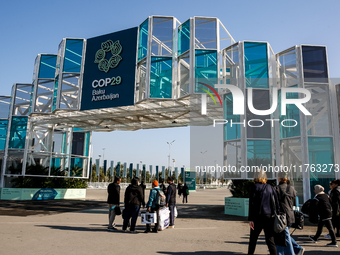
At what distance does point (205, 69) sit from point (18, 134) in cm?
1526

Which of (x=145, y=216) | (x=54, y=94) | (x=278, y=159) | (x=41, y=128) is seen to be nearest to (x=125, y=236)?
(x=145, y=216)

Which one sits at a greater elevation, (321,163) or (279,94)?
(279,94)

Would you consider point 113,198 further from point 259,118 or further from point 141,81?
point 141,81

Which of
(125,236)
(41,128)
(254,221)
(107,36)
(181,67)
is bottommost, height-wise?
(125,236)

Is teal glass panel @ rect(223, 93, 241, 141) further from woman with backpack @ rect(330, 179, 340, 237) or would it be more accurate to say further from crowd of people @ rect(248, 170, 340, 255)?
crowd of people @ rect(248, 170, 340, 255)

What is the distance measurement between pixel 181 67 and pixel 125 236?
11.1 m

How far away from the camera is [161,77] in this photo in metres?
15.8

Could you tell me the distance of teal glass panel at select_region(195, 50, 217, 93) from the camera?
14727 mm

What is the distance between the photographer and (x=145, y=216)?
9.09 meters

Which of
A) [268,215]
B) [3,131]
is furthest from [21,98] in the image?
[268,215]

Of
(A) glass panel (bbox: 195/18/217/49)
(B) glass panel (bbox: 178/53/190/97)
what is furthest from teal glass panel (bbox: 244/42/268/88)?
(B) glass panel (bbox: 178/53/190/97)

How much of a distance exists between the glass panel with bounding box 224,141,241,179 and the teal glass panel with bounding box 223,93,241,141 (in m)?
0.34

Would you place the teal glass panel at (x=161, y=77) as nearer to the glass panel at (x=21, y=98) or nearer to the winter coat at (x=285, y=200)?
the winter coat at (x=285, y=200)

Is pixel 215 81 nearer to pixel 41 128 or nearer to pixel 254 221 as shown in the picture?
pixel 254 221
